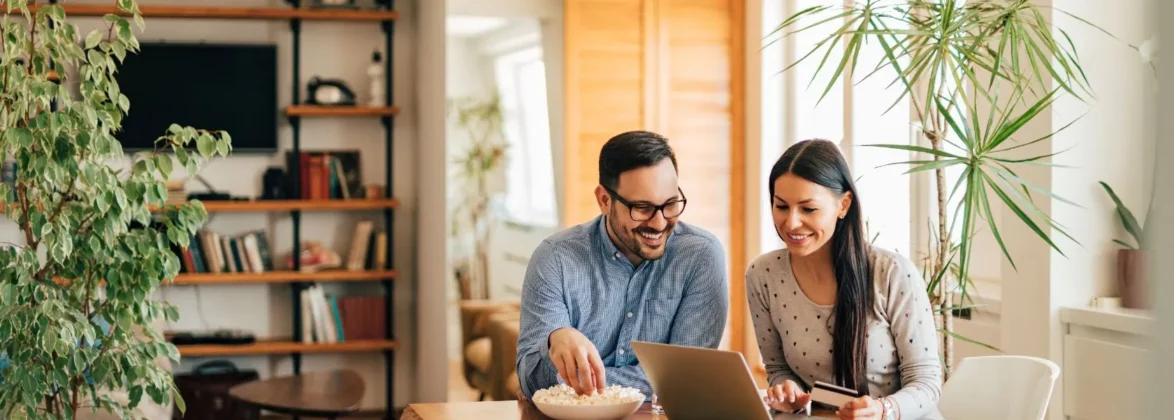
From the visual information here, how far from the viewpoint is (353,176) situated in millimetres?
5539

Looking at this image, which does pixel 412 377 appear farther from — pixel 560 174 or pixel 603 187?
pixel 603 187

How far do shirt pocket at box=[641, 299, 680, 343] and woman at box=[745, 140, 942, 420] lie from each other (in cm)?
25

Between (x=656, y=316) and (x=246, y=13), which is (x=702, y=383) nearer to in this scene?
(x=656, y=316)

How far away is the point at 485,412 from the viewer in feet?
6.59

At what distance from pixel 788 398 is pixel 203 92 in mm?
4278

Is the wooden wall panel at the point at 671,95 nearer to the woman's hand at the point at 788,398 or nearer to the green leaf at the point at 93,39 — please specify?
the green leaf at the point at 93,39

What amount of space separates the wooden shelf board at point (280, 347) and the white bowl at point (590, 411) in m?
3.72

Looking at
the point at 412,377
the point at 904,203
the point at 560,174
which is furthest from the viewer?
the point at 412,377

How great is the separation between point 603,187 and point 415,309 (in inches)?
146

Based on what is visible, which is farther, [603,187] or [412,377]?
[412,377]

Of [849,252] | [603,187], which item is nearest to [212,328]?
[603,187]

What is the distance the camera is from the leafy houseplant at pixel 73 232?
9.16 feet

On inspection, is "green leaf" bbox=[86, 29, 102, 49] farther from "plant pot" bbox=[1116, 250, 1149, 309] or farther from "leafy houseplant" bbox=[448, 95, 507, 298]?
"plant pot" bbox=[1116, 250, 1149, 309]

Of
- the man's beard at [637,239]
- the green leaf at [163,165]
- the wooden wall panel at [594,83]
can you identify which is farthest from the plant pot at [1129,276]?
the green leaf at [163,165]
